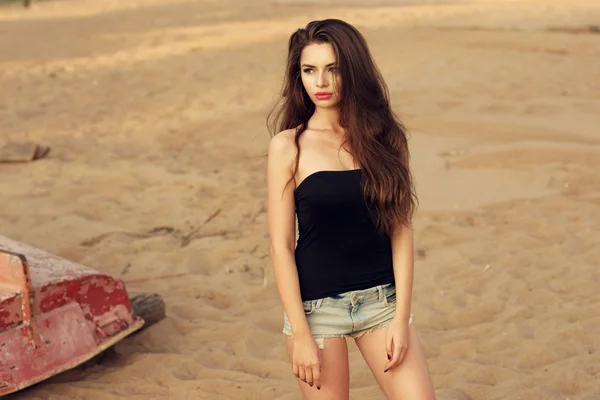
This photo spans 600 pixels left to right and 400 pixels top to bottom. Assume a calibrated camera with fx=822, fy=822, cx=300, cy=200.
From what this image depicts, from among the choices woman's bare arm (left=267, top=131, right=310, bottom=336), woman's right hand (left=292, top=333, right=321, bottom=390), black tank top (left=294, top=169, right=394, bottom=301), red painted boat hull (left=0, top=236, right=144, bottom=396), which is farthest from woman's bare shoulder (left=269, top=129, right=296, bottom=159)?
red painted boat hull (left=0, top=236, right=144, bottom=396)

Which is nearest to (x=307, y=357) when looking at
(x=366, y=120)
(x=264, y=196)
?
(x=366, y=120)

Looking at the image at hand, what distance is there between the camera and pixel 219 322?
5.05 m

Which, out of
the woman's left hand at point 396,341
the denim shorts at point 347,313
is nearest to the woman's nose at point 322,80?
the denim shorts at point 347,313

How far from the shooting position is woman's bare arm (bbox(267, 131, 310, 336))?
273 cm

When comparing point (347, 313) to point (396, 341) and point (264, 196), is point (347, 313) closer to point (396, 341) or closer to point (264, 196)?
point (396, 341)

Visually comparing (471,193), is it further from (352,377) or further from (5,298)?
(5,298)

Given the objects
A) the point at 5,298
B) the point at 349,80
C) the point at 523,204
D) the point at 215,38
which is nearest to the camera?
the point at 349,80

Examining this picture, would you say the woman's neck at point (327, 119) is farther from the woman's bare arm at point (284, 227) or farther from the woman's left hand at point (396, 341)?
the woman's left hand at point (396, 341)

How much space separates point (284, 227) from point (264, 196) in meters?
4.47

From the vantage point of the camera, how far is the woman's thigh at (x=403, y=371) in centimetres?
277

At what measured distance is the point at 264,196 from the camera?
23.8ft

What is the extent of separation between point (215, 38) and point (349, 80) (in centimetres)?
1299

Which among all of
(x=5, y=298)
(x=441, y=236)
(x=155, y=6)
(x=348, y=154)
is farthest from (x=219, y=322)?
(x=155, y=6)

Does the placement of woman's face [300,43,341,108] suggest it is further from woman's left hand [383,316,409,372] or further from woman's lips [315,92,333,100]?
woman's left hand [383,316,409,372]
